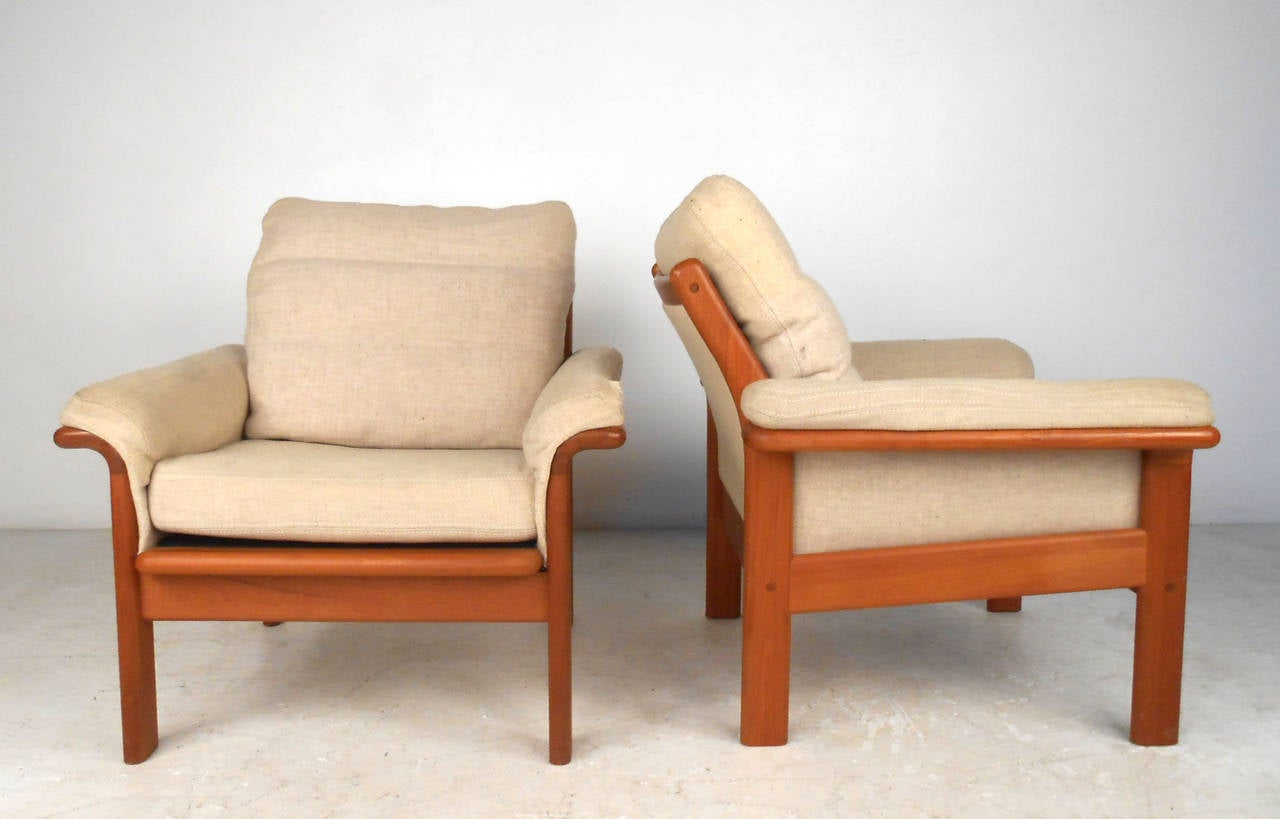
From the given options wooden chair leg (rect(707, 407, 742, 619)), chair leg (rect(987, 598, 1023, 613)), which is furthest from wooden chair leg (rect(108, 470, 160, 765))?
chair leg (rect(987, 598, 1023, 613))

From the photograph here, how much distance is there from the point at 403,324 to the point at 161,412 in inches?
25.1

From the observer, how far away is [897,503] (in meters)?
2.12

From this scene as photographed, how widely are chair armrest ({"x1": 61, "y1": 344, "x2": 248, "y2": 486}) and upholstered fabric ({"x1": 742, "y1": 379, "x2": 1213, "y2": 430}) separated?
107 cm

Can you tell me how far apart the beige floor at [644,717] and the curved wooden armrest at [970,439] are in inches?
22.8

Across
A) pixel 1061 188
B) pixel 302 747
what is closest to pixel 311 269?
pixel 302 747

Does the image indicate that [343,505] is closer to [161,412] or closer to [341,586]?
[341,586]

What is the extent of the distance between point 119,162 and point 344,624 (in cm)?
183

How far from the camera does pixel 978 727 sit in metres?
2.27

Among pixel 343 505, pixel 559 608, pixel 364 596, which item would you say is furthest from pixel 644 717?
pixel 343 505

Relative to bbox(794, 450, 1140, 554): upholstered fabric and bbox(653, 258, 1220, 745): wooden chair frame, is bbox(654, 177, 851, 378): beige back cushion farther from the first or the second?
bbox(794, 450, 1140, 554): upholstered fabric

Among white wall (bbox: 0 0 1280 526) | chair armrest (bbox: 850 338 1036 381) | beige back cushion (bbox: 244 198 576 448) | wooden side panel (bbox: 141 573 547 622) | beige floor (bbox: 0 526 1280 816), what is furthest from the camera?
white wall (bbox: 0 0 1280 526)

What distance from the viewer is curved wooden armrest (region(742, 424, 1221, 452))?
6.56 ft

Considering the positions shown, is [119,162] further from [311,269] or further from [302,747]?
[302,747]

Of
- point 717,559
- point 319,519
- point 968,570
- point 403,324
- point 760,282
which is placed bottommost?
point 717,559
